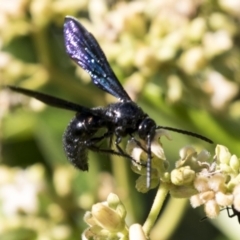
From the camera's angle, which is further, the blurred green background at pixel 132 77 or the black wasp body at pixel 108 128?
the blurred green background at pixel 132 77

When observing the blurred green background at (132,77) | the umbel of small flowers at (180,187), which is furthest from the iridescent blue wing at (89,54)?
the blurred green background at (132,77)

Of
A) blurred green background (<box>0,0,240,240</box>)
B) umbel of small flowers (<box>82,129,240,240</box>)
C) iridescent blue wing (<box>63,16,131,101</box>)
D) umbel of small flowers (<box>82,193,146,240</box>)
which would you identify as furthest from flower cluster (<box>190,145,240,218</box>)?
blurred green background (<box>0,0,240,240</box>)

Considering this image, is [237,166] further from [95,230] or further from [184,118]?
[184,118]

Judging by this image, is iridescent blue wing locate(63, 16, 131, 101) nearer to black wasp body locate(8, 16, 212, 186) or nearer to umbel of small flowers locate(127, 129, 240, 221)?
black wasp body locate(8, 16, 212, 186)

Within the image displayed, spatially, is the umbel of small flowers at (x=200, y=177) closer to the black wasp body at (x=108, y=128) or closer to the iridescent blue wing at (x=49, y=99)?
the black wasp body at (x=108, y=128)

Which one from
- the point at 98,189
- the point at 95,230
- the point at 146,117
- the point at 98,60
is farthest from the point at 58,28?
the point at 95,230

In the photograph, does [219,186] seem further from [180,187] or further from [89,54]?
[89,54]
